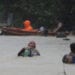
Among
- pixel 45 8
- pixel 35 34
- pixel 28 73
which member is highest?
pixel 45 8

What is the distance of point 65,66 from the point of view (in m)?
14.6

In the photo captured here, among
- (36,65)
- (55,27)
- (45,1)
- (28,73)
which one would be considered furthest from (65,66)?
(45,1)

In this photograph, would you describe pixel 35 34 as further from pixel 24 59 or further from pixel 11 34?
pixel 24 59

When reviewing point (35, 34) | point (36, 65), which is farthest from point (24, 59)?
point (35, 34)

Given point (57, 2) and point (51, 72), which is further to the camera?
point (57, 2)

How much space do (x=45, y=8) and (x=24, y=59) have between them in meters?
21.1

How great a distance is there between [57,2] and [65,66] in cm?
2331

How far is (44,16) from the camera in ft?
123

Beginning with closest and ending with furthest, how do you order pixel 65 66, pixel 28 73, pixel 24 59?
pixel 28 73 < pixel 65 66 < pixel 24 59

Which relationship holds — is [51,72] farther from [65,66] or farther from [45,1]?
[45,1]

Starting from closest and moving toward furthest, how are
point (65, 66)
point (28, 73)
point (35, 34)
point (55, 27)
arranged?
1. point (28, 73)
2. point (65, 66)
3. point (35, 34)
4. point (55, 27)

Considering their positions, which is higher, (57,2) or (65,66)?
(57,2)

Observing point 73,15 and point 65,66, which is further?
point 73,15

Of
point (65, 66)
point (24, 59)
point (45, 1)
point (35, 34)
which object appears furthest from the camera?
point (45, 1)
